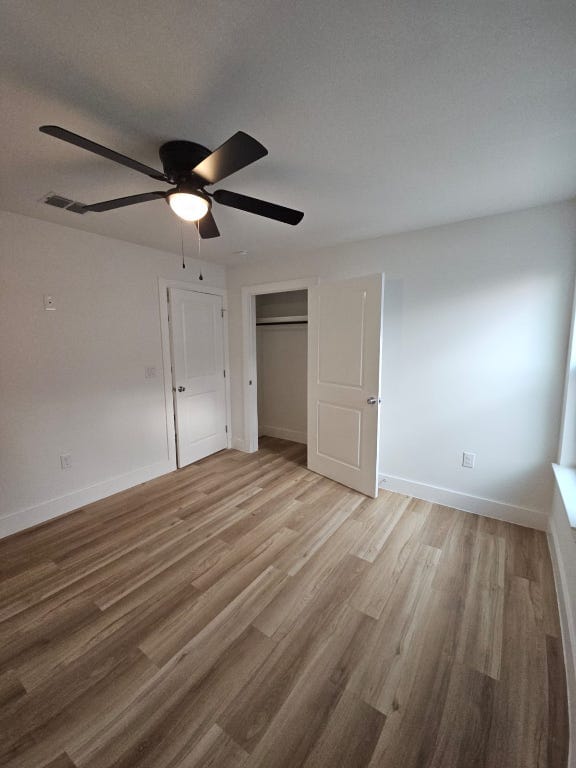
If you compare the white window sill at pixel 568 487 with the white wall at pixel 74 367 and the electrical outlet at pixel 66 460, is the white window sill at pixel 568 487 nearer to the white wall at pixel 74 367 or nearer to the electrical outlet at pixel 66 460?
the white wall at pixel 74 367

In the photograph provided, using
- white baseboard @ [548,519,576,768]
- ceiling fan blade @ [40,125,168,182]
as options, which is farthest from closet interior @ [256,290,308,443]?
ceiling fan blade @ [40,125,168,182]

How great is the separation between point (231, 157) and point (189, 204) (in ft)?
1.25

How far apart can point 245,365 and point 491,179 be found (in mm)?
2876

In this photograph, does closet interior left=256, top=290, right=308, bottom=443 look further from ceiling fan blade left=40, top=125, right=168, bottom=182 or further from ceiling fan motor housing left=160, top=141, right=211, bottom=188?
ceiling fan blade left=40, top=125, right=168, bottom=182

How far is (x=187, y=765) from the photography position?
40.9 inches

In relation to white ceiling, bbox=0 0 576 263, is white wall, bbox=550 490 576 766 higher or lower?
lower

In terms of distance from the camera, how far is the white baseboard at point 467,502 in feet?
7.70

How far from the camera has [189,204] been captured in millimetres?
1442

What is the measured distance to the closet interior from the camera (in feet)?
14.2

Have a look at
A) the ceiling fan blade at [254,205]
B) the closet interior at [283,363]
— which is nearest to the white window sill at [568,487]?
the ceiling fan blade at [254,205]

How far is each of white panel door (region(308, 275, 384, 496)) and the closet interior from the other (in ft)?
3.56

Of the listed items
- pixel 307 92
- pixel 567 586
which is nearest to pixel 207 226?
pixel 307 92

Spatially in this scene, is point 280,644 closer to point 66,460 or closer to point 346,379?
point 346,379

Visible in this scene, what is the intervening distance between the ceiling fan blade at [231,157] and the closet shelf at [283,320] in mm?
2869
